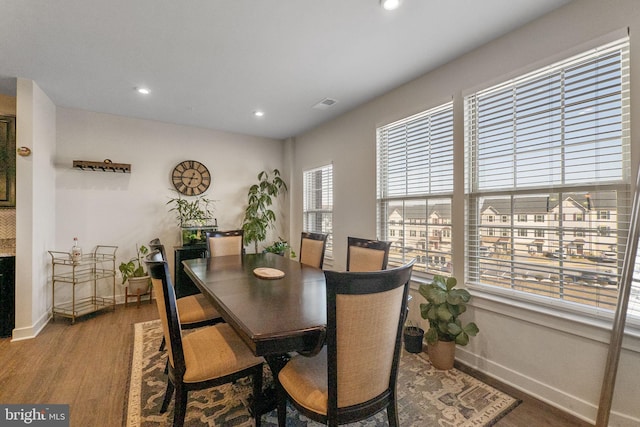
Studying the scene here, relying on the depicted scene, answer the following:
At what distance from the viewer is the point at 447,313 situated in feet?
7.32

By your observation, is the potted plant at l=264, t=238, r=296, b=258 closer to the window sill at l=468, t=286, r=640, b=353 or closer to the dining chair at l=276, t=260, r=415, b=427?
the window sill at l=468, t=286, r=640, b=353

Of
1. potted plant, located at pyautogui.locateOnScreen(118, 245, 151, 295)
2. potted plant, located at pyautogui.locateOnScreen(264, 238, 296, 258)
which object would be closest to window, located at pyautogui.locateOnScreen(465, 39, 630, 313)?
potted plant, located at pyautogui.locateOnScreen(264, 238, 296, 258)

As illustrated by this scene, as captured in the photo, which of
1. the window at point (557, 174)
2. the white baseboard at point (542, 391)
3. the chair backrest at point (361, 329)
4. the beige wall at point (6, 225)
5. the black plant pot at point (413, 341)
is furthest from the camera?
the beige wall at point (6, 225)

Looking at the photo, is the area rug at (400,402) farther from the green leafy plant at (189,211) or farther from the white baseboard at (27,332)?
the green leafy plant at (189,211)

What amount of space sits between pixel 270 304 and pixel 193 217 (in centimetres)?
342

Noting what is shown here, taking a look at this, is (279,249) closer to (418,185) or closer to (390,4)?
(418,185)

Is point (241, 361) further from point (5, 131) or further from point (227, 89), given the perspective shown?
point (5, 131)

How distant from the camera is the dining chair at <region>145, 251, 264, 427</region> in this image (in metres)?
1.44

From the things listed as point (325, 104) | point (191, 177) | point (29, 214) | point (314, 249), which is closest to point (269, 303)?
point (314, 249)

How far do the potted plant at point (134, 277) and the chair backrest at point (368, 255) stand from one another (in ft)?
10.2

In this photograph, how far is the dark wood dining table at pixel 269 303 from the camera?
1207 millimetres

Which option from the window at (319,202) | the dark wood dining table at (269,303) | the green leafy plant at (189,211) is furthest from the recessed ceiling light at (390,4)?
the green leafy plant at (189,211)

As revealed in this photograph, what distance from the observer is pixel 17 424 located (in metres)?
1.71

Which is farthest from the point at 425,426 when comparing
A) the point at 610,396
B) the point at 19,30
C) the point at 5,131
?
the point at 5,131
